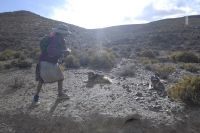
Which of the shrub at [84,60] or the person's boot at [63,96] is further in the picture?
the shrub at [84,60]

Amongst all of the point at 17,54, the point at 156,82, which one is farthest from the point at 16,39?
the point at 156,82

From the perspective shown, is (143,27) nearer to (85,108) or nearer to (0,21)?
(0,21)

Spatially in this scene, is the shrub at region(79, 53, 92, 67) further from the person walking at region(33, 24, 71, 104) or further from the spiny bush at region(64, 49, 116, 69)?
the person walking at region(33, 24, 71, 104)

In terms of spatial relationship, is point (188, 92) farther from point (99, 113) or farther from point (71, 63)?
point (71, 63)

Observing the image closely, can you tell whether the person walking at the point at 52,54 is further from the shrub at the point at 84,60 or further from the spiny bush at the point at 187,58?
the spiny bush at the point at 187,58

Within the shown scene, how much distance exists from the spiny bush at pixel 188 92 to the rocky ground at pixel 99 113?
0.23m

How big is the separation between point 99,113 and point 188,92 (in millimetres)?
2175

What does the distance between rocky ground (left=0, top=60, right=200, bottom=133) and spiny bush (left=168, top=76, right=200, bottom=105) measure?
0.23 meters

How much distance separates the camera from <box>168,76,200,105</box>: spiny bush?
28.2 feet

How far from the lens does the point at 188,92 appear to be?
8.69 meters

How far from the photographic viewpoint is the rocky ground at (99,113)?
7.61 m

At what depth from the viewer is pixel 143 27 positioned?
5888 centimetres

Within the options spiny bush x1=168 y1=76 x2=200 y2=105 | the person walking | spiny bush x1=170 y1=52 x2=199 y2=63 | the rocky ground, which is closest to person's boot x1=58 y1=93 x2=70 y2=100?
the person walking

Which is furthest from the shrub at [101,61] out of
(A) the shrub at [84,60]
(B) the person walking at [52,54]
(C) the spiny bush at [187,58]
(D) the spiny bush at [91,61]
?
(B) the person walking at [52,54]
